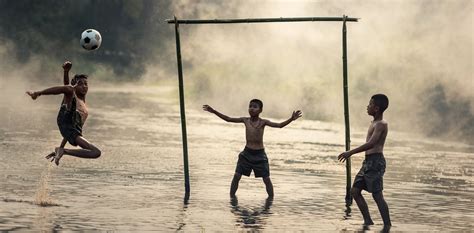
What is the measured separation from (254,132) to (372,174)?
3.41m

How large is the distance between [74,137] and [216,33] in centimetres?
6479

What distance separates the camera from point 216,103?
52.6 metres

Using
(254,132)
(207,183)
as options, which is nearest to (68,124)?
(254,132)

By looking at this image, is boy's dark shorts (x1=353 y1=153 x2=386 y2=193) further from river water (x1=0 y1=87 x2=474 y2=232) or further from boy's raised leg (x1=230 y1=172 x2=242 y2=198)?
boy's raised leg (x1=230 y1=172 x2=242 y2=198)

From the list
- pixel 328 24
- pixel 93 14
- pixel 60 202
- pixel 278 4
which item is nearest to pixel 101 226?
pixel 60 202

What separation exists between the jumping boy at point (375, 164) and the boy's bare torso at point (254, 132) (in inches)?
124

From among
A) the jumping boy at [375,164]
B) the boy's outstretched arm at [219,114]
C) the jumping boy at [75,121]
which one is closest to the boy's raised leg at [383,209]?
the jumping boy at [375,164]

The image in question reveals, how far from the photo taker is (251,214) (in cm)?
1700

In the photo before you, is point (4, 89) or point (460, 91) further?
point (4, 89)

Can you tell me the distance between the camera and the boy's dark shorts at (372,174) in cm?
1612

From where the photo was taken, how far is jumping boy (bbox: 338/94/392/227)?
52.5 feet

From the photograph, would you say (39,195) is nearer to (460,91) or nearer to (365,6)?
(460,91)

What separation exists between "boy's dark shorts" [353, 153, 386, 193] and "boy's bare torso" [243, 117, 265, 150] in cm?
316

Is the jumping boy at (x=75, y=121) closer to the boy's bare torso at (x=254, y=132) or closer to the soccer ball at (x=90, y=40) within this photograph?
the soccer ball at (x=90, y=40)
